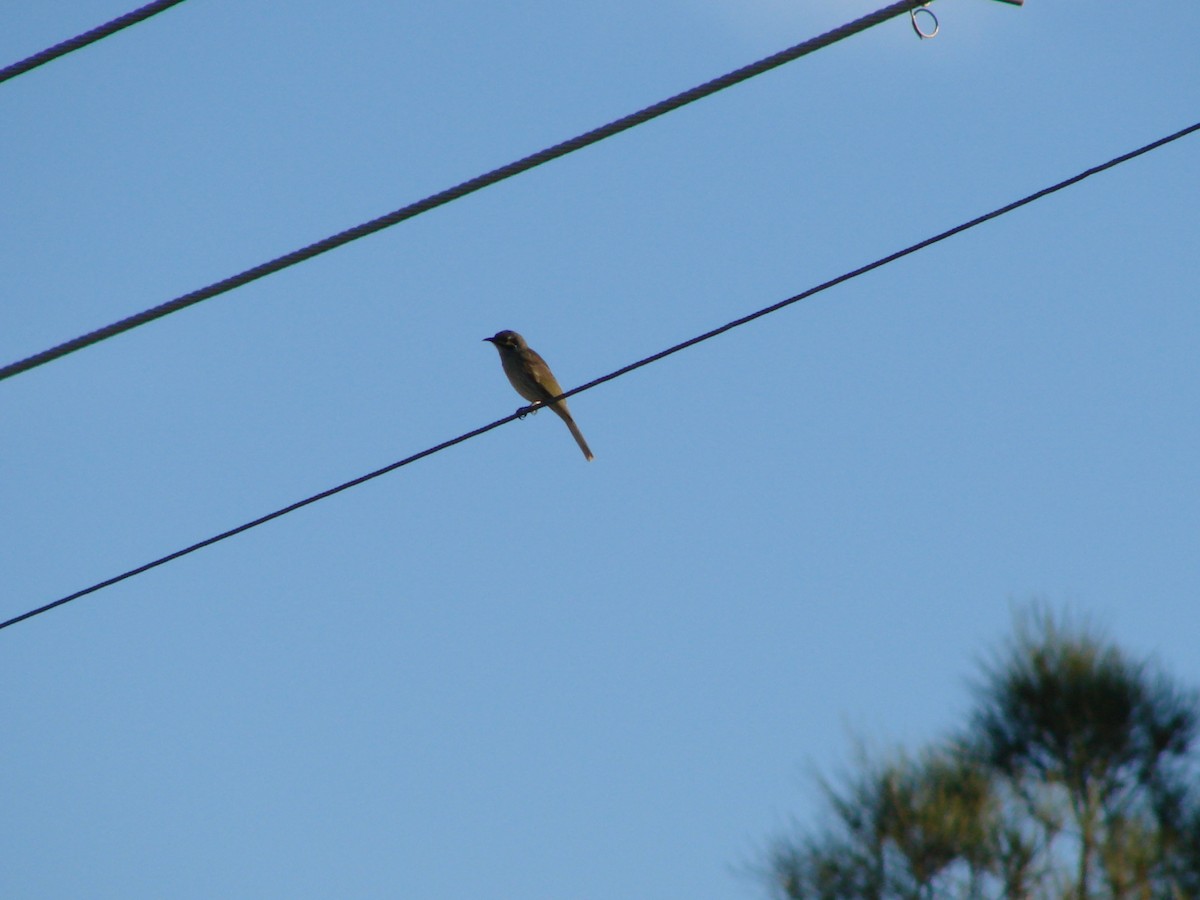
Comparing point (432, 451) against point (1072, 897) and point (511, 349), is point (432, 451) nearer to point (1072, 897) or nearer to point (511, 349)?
point (1072, 897)

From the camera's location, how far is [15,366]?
5883 mm

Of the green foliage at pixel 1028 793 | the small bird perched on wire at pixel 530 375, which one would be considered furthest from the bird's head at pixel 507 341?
the green foliage at pixel 1028 793

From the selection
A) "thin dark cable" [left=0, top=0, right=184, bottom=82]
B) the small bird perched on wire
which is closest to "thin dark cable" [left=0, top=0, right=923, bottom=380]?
"thin dark cable" [left=0, top=0, right=184, bottom=82]

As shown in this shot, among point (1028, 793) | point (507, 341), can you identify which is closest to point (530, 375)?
point (507, 341)

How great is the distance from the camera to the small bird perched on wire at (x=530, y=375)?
12109 millimetres

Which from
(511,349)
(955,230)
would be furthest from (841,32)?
(511,349)

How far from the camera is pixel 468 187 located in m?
5.59

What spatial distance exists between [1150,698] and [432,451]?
4023 mm

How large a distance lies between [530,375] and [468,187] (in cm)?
658

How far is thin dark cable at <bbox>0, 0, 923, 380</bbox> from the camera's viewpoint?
5363 mm

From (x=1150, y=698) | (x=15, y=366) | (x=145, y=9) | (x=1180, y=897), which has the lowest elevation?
(x=1180, y=897)

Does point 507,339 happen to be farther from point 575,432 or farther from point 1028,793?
point 1028,793

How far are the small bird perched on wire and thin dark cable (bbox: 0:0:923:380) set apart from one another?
6103 mm

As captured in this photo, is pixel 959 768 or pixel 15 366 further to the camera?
pixel 959 768
